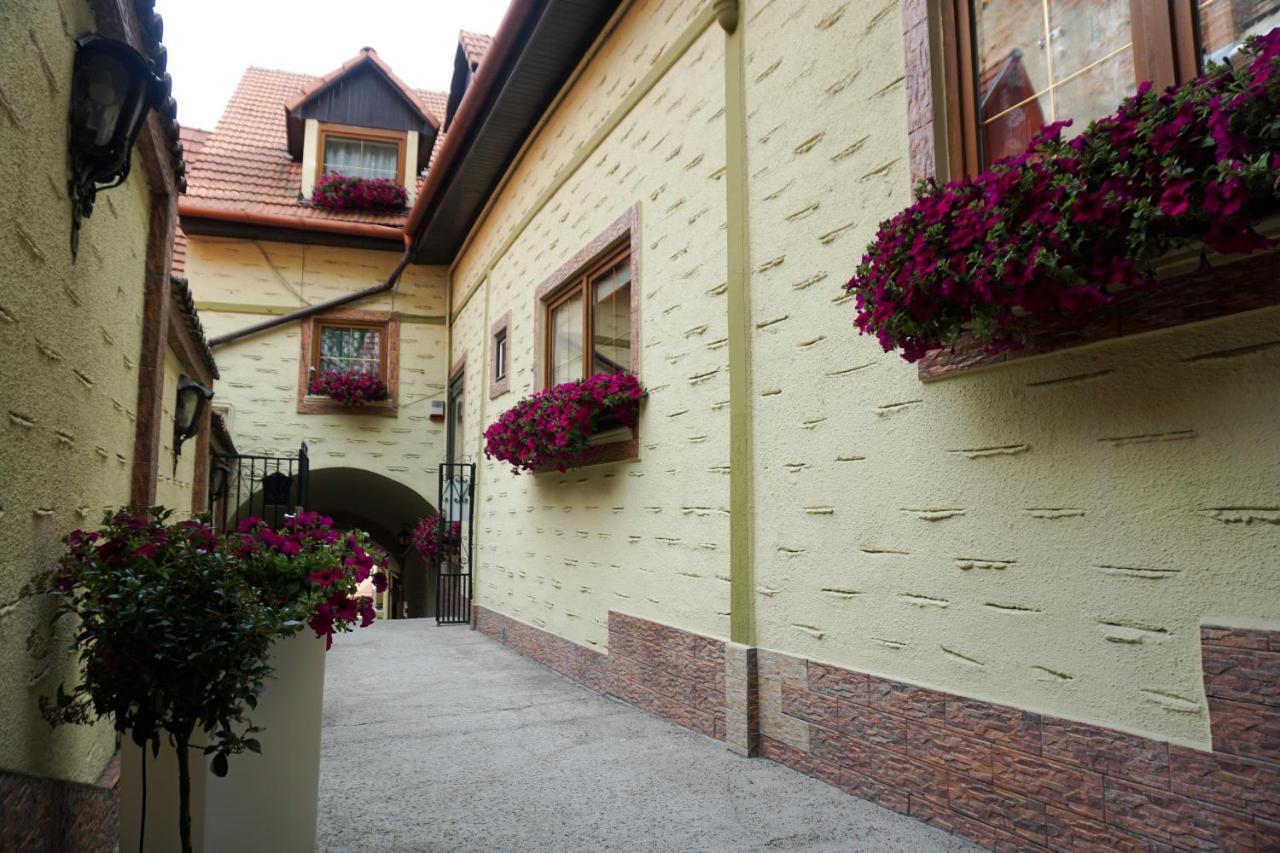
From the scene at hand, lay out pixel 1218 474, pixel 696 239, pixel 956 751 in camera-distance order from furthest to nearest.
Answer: pixel 696 239 < pixel 956 751 < pixel 1218 474

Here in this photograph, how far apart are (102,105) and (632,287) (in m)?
3.17

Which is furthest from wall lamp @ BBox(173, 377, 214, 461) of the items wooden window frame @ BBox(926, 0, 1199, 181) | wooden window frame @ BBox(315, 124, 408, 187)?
wooden window frame @ BBox(315, 124, 408, 187)

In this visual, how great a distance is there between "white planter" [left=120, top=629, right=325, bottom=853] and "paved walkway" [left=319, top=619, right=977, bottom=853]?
17.5 inches

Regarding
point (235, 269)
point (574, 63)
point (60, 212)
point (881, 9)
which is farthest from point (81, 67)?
point (235, 269)

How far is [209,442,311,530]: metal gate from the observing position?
884 cm

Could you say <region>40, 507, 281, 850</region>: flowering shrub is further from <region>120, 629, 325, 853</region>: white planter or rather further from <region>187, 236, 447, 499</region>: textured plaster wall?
<region>187, 236, 447, 499</region>: textured plaster wall

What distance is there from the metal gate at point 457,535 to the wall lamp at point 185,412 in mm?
3944

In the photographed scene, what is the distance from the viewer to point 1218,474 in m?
1.96

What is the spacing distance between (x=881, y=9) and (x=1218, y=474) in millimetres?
2032

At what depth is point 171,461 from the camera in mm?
4578

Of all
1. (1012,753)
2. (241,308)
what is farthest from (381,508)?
(1012,753)

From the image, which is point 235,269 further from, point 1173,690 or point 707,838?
point 1173,690

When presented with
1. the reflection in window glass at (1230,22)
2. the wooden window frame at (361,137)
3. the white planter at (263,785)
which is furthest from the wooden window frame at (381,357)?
the reflection in window glass at (1230,22)

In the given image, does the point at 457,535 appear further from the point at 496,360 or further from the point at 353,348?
the point at 353,348
